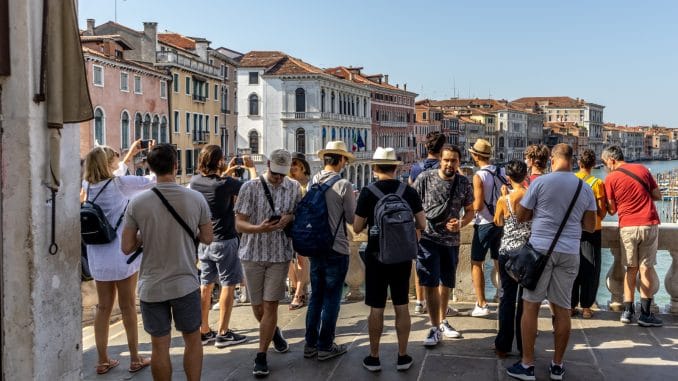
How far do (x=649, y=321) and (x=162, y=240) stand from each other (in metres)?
3.78

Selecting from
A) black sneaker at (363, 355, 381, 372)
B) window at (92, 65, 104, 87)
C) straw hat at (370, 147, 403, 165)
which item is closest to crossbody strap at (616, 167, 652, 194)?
straw hat at (370, 147, 403, 165)

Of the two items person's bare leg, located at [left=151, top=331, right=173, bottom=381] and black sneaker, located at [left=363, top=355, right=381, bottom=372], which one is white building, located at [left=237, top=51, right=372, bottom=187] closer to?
black sneaker, located at [left=363, top=355, right=381, bottom=372]

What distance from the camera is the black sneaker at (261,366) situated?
4.09m

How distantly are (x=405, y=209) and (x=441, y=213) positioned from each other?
2.52ft

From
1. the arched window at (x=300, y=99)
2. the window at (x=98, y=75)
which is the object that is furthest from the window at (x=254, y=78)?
the window at (x=98, y=75)

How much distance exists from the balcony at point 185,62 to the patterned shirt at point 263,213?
1319 inches

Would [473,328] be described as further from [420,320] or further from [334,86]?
[334,86]

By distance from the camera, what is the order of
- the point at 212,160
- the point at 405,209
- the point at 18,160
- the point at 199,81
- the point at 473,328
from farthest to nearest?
the point at 199,81 < the point at 473,328 < the point at 212,160 < the point at 405,209 < the point at 18,160

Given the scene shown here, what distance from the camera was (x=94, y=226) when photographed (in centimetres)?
399

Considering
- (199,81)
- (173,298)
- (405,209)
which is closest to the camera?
(173,298)

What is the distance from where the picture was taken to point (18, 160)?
2.95 meters

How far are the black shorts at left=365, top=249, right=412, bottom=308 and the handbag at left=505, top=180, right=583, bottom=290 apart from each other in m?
0.68

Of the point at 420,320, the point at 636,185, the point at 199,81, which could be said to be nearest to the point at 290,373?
the point at 420,320

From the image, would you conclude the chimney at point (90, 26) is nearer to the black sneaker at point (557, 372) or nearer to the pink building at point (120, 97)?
the pink building at point (120, 97)
